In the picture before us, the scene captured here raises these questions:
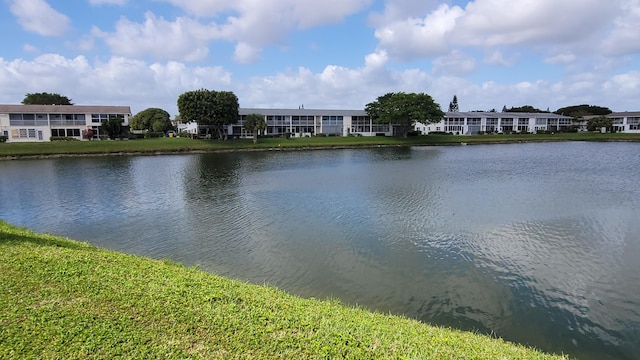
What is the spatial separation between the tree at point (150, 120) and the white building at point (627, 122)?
132 meters

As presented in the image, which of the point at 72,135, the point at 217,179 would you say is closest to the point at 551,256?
the point at 217,179

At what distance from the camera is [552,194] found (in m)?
24.2

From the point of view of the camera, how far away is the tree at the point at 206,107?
218 feet

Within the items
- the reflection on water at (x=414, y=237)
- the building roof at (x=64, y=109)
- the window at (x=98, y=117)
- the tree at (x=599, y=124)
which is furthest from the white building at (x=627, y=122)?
the window at (x=98, y=117)

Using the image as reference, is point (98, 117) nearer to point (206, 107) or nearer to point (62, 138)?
point (62, 138)

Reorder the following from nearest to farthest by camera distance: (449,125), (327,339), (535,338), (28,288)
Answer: (327,339), (28,288), (535,338), (449,125)

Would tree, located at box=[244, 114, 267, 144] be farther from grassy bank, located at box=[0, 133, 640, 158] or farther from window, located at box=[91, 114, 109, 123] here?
window, located at box=[91, 114, 109, 123]

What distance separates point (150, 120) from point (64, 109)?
2637 cm

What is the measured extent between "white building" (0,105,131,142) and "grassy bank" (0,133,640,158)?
441 inches

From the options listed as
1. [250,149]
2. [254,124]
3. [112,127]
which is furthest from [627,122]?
[112,127]

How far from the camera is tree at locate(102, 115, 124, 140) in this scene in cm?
6781

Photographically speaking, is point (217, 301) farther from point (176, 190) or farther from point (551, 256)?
point (176, 190)

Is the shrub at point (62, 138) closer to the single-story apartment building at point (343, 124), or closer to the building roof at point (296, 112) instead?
the single-story apartment building at point (343, 124)

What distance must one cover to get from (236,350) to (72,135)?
8136 centimetres
